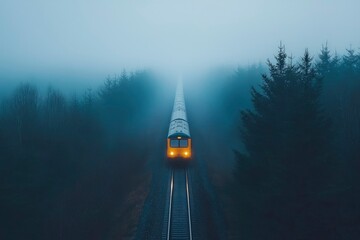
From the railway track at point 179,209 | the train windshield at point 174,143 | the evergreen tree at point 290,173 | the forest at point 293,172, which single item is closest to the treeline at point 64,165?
the train windshield at point 174,143

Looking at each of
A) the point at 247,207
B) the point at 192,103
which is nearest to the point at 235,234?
the point at 247,207

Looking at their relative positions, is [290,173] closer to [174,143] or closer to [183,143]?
[183,143]

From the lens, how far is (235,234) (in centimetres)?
2277

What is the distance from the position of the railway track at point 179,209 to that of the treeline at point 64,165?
445 cm

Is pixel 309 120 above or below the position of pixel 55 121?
below

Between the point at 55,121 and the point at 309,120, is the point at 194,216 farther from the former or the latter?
the point at 55,121

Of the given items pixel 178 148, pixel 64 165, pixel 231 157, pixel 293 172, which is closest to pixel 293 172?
pixel 293 172

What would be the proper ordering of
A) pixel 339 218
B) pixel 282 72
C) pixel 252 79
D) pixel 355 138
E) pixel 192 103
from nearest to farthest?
pixel 339 218
pixel 282 72
pixel 355 138
pixel 252 79
pixel 192 103

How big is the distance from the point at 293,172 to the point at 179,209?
419 inches

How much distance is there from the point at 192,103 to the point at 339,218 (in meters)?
62.2

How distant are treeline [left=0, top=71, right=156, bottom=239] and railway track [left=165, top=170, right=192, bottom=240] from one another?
4452mm

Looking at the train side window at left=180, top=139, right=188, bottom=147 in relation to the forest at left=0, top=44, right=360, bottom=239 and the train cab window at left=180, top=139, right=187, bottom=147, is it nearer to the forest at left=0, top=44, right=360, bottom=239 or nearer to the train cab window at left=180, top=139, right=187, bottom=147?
the train cab window at left=180, top=139, right=187, bottom=147

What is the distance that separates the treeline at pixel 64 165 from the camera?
2875cm

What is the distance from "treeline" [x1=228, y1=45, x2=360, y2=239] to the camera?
16953 millimetres
